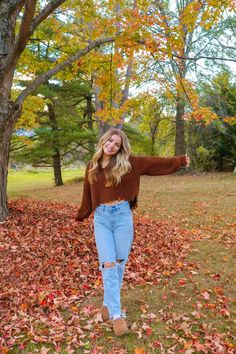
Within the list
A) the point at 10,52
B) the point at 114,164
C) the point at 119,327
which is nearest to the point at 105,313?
the point at 119,327

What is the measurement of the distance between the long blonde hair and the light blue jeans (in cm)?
29

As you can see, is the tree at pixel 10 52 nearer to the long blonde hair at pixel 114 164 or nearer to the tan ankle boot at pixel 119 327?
the long blonde hair at pixel 114 164

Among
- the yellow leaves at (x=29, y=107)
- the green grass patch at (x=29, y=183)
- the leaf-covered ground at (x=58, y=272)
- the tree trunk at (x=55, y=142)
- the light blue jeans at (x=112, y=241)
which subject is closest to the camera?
the light blue jeans at (x=112, y=241)

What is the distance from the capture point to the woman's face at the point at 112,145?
3982 mm

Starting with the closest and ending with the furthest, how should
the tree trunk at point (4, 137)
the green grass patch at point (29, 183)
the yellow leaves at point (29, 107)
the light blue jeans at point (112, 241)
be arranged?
the light blue jeans at point (112, 241) < the tree trunk at point (4, 137) < the yellow leaves at point (29, 107) < the green grass patch at point (29, 183)

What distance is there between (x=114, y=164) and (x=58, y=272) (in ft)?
7.29

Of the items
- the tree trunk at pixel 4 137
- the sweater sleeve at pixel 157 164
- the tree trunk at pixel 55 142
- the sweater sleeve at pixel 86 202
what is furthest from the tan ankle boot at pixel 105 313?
the tree trunk at pixel 55 142

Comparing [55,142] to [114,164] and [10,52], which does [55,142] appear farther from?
[114,164]

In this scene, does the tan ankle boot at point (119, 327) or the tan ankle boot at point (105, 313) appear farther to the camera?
the tan ankle boot at point (105, 313)

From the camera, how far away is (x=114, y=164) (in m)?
3.92

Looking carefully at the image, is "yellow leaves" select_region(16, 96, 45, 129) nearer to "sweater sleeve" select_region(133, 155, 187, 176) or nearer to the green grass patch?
the green grass patch

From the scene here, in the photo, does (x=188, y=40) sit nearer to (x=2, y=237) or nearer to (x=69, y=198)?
(x=69, y=198)

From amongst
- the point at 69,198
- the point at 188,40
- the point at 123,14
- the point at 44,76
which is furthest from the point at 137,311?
the point at 188,40

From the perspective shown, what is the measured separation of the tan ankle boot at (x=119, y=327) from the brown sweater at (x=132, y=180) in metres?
1.23
